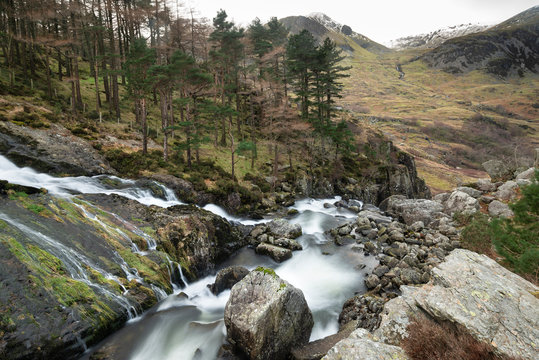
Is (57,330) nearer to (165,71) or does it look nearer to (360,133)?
(165,71)

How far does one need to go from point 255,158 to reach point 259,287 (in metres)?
24.8

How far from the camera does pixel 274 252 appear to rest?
16922 mm

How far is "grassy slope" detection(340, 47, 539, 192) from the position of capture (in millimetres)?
78188

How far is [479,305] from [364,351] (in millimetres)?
3040

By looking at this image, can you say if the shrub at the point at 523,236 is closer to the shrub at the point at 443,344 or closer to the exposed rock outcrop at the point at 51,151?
the shrub at the point at 443,344

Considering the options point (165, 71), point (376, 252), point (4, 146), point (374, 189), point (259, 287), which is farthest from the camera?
point (374, 189)

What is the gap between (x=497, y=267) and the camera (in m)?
7.97

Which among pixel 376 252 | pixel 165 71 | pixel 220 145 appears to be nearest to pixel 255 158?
pixel 220 145

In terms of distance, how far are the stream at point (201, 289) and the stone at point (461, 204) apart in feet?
34.3

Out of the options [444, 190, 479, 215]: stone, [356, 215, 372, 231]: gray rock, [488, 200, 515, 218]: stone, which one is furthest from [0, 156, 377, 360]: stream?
[488, 200, 515, 218]: stone

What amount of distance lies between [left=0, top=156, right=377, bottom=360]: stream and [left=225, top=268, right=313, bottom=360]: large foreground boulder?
4.19 ft

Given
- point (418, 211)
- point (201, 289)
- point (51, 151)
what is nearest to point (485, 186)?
point (418, 211)

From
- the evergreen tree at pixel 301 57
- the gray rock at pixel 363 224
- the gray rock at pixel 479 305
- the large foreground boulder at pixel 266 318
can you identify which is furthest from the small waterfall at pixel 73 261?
the evergreen tree at pixel 301 57

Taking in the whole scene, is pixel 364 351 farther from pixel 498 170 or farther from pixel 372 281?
pixel 498 170
